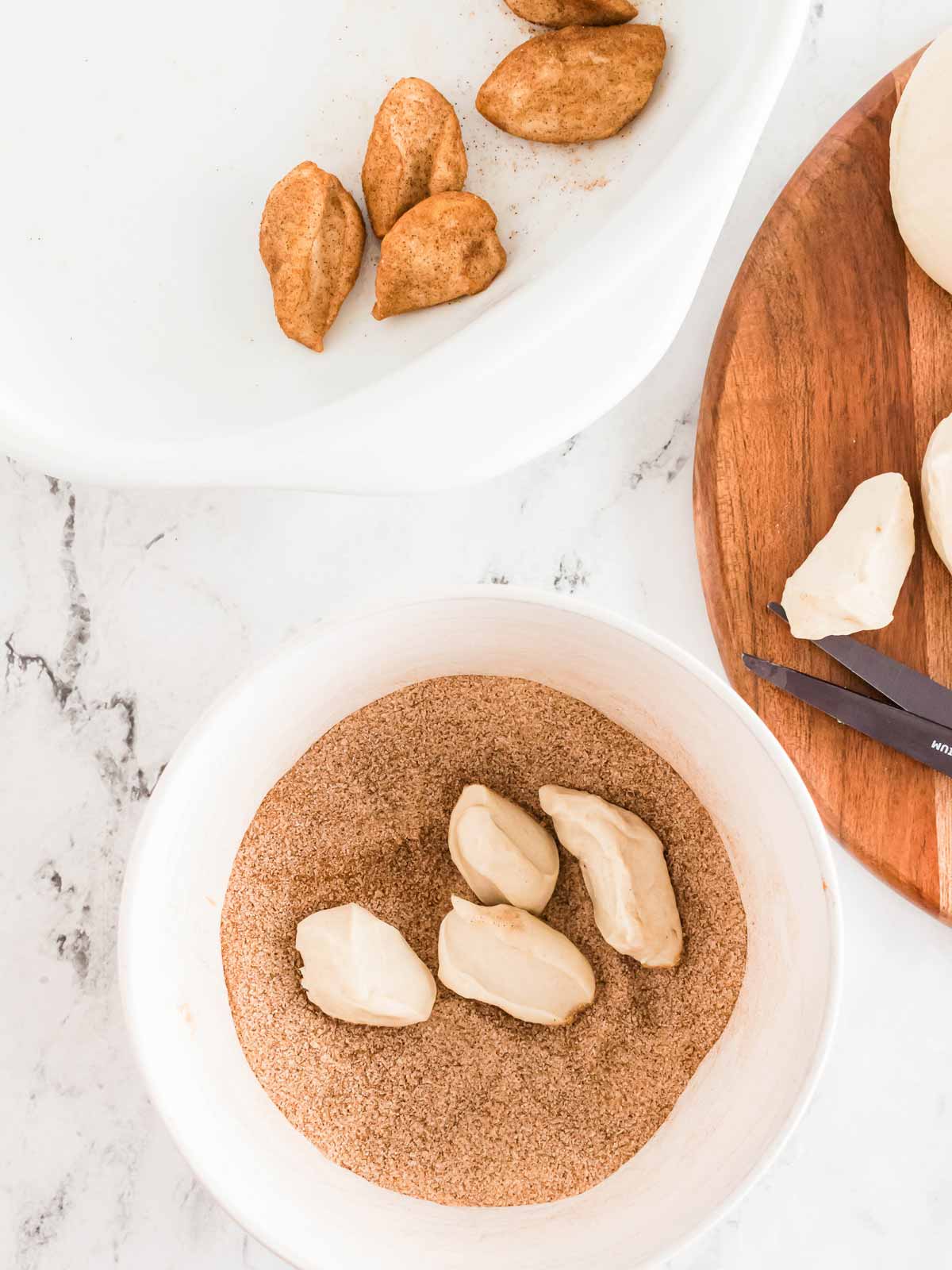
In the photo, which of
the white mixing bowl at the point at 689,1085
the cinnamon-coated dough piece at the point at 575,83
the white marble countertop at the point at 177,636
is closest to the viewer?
the white mixing bowl at the point at 689,1085

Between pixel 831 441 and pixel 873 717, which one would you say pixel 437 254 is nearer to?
pixel 831 441

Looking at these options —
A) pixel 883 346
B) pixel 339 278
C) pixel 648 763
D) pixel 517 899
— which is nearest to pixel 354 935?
pixel 517 899

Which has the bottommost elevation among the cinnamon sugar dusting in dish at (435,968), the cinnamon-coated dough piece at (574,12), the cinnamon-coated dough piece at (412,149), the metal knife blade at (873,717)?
the cinnamon sugar dusting in dish at (435,968)

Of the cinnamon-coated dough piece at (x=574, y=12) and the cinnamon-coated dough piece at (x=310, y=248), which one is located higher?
the cinnamon-coated dough piece at (x=574, y=12)

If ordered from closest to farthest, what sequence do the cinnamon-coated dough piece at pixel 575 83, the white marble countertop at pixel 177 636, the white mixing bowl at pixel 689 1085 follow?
the white mixing bowl at pixel 689 1085 < the cinnamon-coated dough piece at pixel 575 83 < the white marble countertop at pixel 177 636

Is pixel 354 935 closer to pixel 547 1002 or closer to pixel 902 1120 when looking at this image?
pixel 547 1002

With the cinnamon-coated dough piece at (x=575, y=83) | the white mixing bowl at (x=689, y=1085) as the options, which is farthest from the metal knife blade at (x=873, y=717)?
the cinnamon-coated dough piece at (x=575, y=83)

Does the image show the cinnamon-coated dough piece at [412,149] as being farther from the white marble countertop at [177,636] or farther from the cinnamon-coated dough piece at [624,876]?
the cinnamon-coated dough piece at [624,876]
